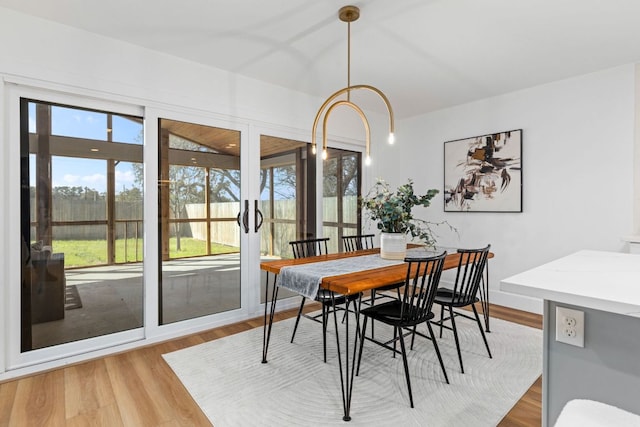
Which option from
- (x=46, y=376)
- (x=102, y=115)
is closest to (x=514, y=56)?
(x=102, y=115)

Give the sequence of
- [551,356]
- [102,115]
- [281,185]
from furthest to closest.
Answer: [281,185] < [102,115] < [551,356]

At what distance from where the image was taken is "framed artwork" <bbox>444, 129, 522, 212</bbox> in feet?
12.5

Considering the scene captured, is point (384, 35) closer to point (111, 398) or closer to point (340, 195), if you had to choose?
point (340, 195)

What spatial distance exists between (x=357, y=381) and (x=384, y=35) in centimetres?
260

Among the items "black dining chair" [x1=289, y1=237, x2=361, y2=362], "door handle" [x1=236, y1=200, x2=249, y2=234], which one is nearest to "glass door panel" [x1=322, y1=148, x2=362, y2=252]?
"black dining chair" [x1=289, y1=237, x2=361, y2=362]

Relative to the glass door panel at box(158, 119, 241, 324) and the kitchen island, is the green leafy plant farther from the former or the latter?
the glass door panel at box(158, 119, 241, 324)

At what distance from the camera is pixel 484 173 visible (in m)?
4.04

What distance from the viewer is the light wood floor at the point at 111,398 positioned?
6.09 ft

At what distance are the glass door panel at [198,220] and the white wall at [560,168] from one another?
9.41ft

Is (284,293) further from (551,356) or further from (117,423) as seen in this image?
(551,356)

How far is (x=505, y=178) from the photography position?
12.7 feet

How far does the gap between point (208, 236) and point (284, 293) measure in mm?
1152

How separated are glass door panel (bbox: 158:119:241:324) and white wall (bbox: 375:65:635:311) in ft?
9.41

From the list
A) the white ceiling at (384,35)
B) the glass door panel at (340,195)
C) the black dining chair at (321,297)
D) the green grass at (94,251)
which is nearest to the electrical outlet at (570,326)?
the black dining chair at (321,297)
